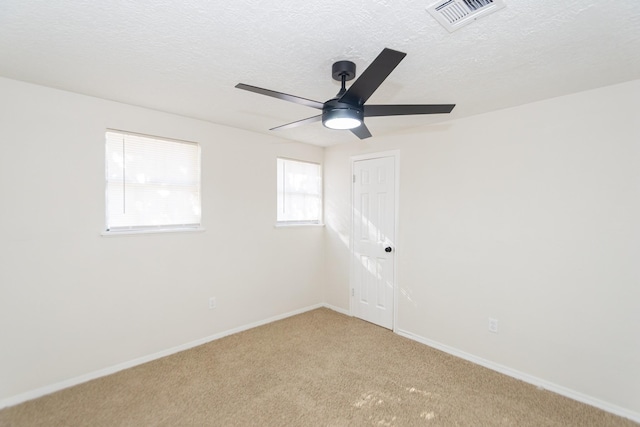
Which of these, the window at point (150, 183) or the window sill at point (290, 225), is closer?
the window at point (150, 183)

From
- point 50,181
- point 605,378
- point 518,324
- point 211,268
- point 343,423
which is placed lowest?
point 343,423

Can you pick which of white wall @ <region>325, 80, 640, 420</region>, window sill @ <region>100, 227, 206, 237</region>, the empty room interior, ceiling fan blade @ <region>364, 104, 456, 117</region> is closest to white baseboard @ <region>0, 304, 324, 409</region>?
the empty room interior

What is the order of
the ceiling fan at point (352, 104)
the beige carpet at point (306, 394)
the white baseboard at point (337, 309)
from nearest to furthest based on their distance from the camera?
the ceiling fan at point (352, 104) < the beige carpet at point (306, 394) < the white baseboard at point (337, 309)

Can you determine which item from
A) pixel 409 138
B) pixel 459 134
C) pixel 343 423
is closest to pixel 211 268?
pixel 343 423

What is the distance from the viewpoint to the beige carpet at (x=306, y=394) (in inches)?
84.7

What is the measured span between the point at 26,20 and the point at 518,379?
4251 millimetres

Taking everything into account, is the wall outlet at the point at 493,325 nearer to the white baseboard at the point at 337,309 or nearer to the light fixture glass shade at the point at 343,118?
the white baseboard at the point at 337,309

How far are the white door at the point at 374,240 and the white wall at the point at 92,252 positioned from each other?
1382 mm

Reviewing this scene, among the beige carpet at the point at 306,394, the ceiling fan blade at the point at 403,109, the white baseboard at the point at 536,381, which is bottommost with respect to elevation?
the beige carpet at the point at 306,394

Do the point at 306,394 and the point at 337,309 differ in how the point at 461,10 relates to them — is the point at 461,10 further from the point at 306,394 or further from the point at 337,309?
Answer: the point at 337,309

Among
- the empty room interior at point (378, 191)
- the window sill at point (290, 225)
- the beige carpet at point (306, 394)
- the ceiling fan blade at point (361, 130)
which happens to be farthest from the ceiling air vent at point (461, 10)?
the window sill at point (290, 225)

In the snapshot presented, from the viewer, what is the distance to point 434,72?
6.87 feet

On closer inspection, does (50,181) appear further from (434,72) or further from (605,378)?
(605,378)

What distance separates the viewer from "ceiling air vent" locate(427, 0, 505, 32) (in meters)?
1.40
